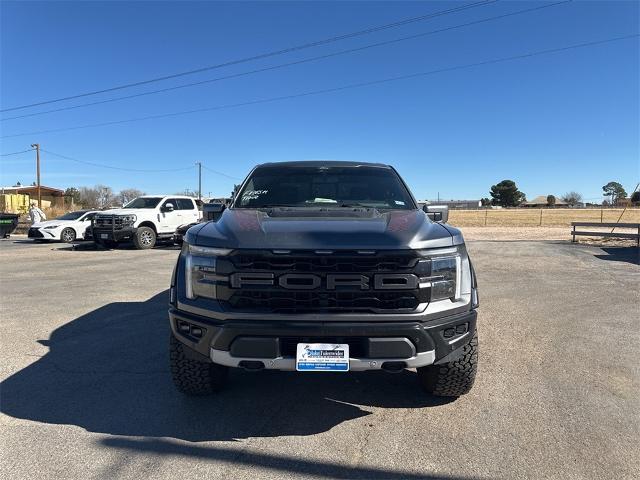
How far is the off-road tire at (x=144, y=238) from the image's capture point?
16344 mm

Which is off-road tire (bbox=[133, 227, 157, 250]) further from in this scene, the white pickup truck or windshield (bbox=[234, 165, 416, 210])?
windshield (bbox=[234, 165, 416, 210])

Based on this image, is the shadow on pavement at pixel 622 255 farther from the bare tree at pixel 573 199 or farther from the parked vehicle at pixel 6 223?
the bare tree at pixel 573 199

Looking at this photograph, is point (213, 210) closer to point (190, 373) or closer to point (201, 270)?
point (201, 270)

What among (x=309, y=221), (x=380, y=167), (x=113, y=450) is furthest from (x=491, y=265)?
(x=113, y=450)

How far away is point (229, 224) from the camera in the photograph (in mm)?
3461

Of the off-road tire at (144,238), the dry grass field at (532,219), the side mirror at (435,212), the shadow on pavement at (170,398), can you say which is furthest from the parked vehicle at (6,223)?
the dry grass field at (532,219)

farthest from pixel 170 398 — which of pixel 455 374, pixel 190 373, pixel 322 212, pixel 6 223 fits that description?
pixel 6 223

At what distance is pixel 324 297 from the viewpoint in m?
2.98

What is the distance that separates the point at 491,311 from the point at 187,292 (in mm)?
4839

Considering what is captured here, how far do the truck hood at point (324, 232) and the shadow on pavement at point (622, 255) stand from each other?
11201 mm

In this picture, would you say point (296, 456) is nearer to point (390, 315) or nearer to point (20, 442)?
point (390, 315)

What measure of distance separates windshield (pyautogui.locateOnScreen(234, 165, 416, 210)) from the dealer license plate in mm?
1780

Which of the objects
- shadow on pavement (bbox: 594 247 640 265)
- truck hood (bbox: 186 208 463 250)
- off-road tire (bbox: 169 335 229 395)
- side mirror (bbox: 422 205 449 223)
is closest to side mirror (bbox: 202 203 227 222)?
truck hood (bbox: 186 208 463 250)

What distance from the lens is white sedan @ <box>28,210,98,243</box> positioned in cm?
1942
